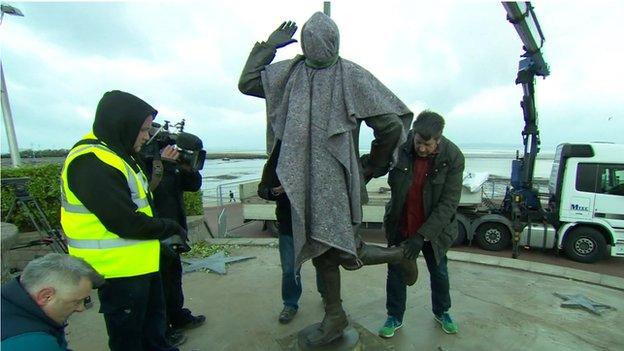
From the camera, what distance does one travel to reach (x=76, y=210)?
1719 millimetres

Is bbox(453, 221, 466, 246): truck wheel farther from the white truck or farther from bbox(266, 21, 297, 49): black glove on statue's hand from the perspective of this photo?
bbox(266, 21, 297, 49): black glove on statue's hand

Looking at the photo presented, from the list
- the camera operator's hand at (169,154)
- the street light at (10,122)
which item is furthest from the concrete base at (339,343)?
the street light at (10,122)

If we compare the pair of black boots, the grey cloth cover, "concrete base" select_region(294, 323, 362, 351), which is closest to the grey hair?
the grey cloth cover

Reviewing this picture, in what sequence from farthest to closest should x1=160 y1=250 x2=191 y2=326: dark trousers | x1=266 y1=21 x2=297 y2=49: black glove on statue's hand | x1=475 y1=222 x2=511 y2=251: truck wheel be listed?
1. x1=475 y1=222 x2=511 y2=251: truck wheel
2. x1=160 y1=250 x2=191 y2=326: dark trousers
3. x1=266 y1=21 x2=297 y2=49: black glove on statue's hand

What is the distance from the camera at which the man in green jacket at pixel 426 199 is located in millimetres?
2457

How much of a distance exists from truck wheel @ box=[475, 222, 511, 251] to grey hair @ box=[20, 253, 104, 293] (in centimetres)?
792

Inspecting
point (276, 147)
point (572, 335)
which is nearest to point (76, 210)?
point (276, 147)

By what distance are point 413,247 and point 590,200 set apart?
6.63 metres

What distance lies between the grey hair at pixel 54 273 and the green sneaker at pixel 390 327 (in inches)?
87.2

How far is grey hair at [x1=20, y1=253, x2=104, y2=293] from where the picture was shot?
1.30 meters

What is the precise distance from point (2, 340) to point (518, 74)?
930 centimetres

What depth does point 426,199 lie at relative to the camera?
8.68 ft

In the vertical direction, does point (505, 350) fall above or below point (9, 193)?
below

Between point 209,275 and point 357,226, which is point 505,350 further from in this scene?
point 209,275
